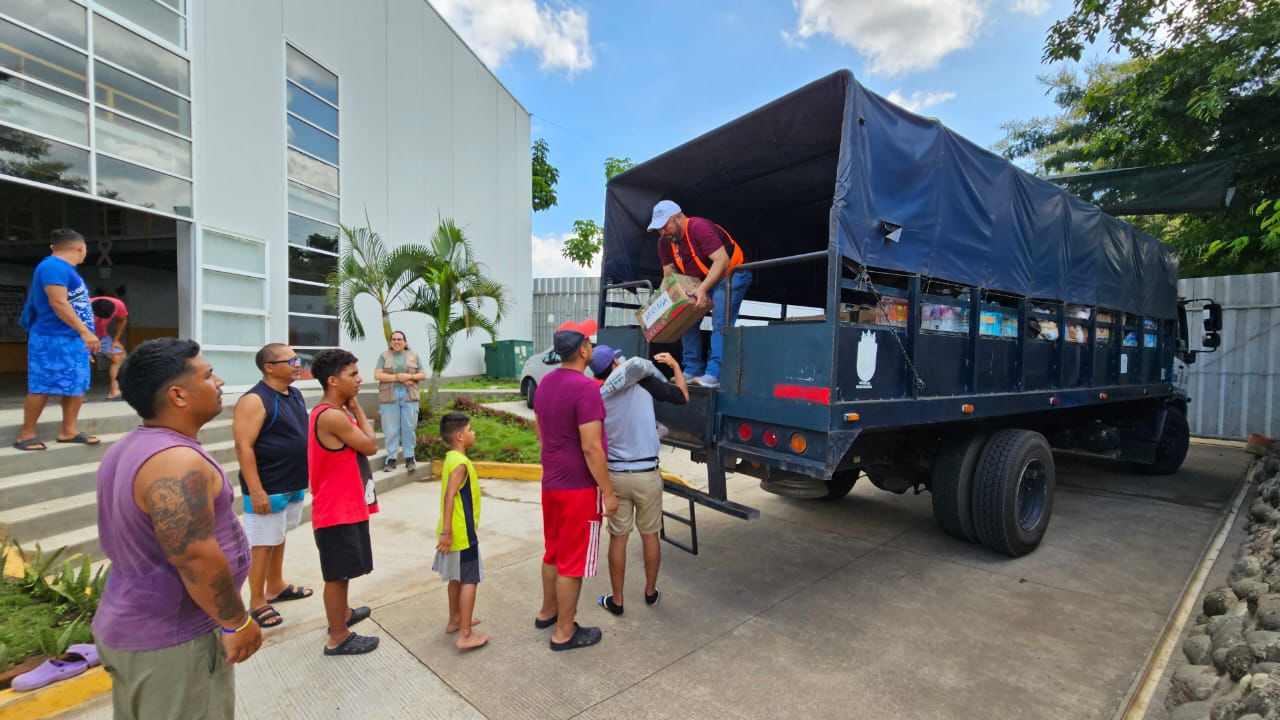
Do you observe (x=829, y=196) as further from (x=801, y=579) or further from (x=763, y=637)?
(x=763, y=637)

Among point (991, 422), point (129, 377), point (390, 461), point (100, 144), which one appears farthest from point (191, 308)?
point (991, 422)

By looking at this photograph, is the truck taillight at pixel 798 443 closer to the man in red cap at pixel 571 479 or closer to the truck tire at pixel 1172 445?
the man in red cap at pixel 571 479

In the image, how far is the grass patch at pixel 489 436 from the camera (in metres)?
7.02

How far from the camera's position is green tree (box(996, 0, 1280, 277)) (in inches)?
303

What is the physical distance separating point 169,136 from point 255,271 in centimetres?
178

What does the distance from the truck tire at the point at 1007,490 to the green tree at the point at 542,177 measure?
52.2ft

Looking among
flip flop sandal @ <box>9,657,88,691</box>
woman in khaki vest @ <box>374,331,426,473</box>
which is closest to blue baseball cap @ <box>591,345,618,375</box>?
flip flop sandal @ <box>9,657,88,691</box>

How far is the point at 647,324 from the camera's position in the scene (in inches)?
166

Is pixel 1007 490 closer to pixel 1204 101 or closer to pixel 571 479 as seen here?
pixel 571 479

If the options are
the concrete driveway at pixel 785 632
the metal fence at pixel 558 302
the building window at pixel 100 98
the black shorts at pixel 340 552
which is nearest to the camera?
the concrete driveway at pixel 785 632

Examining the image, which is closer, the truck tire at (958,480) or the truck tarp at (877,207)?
the truck tarp at (877,207)

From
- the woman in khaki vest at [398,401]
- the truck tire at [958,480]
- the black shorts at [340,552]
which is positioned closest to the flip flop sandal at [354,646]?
the black shorts at [340,552]

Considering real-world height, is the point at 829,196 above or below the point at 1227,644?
above

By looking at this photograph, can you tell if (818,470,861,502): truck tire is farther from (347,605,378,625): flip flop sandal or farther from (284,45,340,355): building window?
(284,45,340,355): building window
